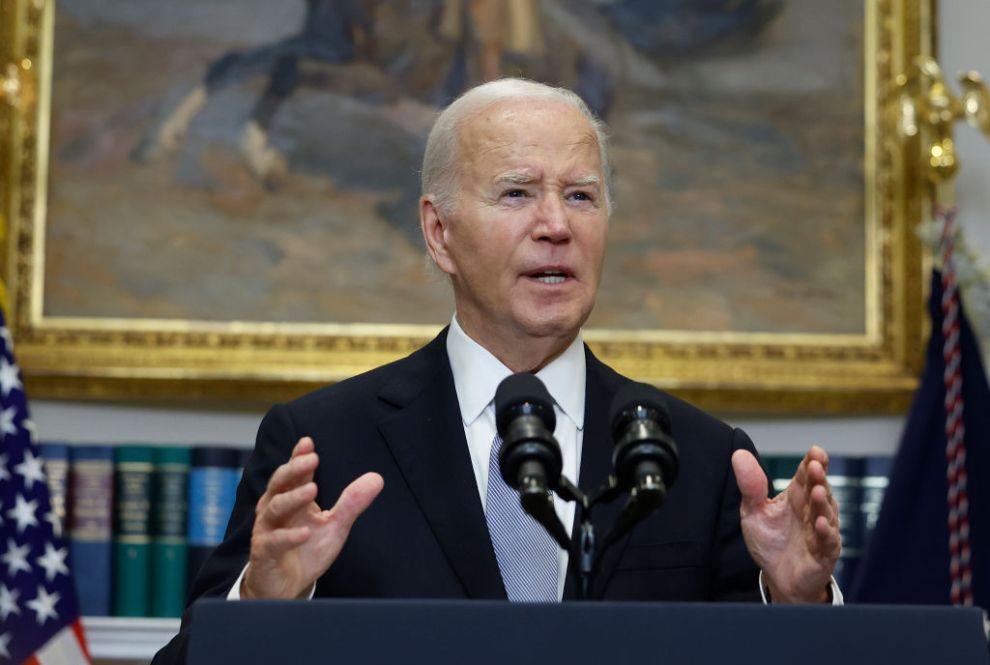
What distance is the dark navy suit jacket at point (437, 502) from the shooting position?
2.47 meters

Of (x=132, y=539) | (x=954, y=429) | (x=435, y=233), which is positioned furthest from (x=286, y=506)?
(x=954, y=429)

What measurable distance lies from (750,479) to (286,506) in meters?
0.69

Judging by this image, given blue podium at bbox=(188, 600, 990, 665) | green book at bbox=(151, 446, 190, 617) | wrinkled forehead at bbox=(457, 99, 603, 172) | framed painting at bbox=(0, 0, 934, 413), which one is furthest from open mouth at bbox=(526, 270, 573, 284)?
green book at bbox=(151, 446, 190, 617)

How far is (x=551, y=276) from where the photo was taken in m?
2.72

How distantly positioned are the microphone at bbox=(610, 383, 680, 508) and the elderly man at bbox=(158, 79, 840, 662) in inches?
16.2

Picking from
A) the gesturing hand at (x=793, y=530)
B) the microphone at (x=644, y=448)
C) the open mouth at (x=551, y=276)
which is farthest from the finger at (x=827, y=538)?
the open mouth at (x=551, y=276)

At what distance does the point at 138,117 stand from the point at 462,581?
2659mm

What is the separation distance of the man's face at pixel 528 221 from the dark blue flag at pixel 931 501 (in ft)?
6.27

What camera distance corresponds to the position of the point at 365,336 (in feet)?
15.0

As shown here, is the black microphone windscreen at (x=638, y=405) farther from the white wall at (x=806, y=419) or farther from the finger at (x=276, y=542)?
the white wall at (x=806, y=419)

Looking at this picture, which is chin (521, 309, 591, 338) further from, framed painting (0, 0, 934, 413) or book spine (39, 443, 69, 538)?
book spine (39, 443, 69, 538)

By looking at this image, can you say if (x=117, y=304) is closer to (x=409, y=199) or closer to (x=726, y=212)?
(x=409, y=199)

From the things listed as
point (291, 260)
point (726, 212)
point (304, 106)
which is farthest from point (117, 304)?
point (726, 212)

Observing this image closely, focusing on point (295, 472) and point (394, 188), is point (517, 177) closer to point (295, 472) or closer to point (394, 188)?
point (295, 472)
